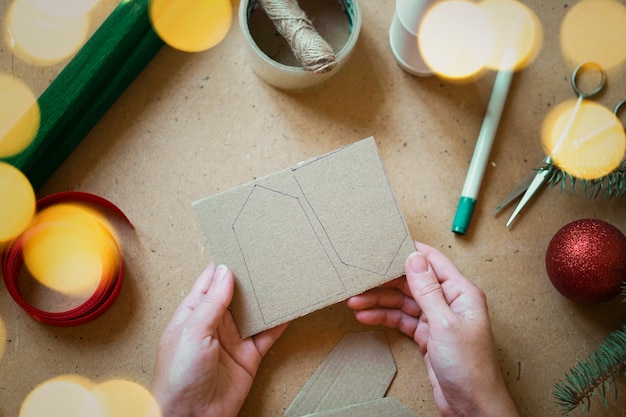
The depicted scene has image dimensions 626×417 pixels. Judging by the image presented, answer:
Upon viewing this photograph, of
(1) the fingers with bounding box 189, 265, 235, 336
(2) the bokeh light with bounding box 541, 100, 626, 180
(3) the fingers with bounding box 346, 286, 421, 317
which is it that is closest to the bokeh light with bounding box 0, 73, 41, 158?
(1) the fingers with bounding box 189, 265, 235, 336

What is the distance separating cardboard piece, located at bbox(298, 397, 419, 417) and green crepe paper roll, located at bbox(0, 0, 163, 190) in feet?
1.66

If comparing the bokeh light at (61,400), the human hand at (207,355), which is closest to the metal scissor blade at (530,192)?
the human hand at (207,355)

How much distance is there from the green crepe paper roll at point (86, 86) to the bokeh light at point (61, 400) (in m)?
0.28

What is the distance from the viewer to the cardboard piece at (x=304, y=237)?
735 mm

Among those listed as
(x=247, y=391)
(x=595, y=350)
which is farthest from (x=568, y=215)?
(x=247, y=391)

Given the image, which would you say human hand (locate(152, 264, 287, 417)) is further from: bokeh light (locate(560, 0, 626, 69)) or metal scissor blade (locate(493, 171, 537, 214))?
bokeh light (locate(560, 0, 626, 69))

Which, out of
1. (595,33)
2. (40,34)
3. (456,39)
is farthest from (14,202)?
(595,33)

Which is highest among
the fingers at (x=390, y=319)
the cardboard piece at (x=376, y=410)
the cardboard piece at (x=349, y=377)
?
the fingers at (x=390, y=319)

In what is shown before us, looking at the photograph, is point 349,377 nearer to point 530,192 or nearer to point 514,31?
point 530,192

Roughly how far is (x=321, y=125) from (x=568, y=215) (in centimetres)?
39

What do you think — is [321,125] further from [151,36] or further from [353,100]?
[151,36]

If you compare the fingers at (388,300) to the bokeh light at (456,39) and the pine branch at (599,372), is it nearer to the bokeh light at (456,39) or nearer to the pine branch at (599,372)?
the pine branch at (599,372)

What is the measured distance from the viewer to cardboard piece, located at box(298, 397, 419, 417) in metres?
0.77

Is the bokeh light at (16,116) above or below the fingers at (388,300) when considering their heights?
above
